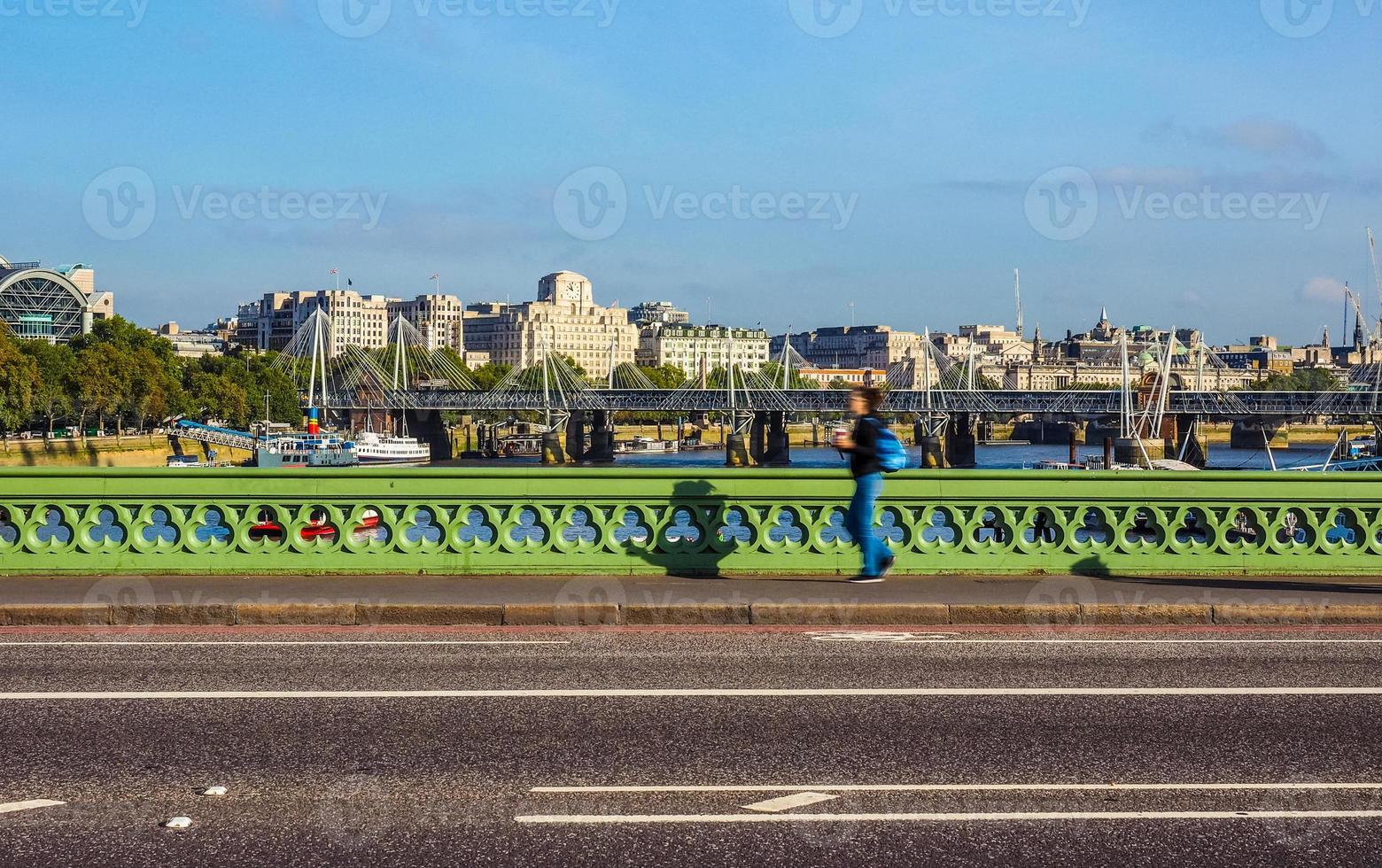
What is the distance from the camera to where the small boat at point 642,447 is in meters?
177

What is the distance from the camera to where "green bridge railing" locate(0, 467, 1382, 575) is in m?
13.8

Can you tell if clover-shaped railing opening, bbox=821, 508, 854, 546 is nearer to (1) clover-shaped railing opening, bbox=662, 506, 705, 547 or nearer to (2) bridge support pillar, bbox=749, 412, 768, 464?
(1) clover-shaped railing opening, bbox=662, 506, 705, 547

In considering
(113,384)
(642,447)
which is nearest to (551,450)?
(642,447)

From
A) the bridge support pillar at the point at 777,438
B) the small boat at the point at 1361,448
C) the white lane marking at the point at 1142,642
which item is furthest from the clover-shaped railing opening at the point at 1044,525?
the bridge support pillar at the point at 777,438

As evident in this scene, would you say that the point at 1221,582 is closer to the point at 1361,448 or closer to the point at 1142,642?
the point at 1142,642

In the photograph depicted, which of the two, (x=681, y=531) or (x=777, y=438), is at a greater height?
(x=681, y=531)

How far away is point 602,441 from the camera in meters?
163

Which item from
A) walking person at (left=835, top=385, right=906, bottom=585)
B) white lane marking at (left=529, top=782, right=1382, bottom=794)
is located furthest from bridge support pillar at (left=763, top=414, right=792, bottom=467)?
white lane marking at (left=529, top=782, right=1382, bottom=794)

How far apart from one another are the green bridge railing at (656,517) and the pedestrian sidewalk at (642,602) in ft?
1.17

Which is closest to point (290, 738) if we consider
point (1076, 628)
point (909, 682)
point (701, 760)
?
point (701, 760)

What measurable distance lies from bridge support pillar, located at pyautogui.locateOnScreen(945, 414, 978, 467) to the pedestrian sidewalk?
139m

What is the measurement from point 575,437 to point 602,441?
3.13 m

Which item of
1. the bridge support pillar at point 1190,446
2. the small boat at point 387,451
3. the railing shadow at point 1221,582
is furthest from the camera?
the bridge support pillar at point 1190,446

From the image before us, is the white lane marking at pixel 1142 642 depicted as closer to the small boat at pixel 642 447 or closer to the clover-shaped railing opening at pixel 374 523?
the clover-shaped railing opening at pixel 374 523
